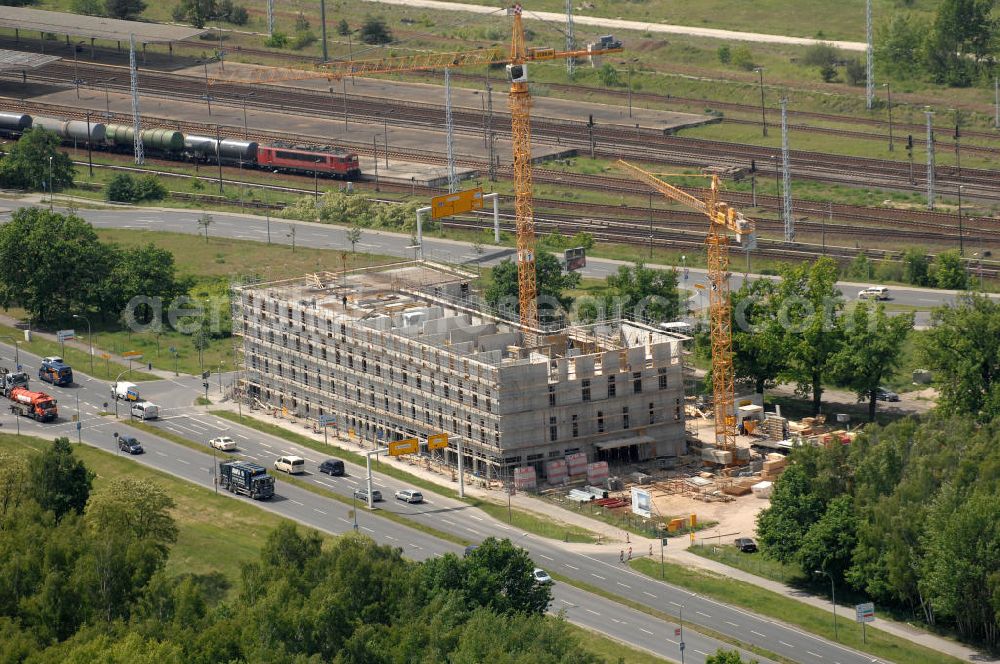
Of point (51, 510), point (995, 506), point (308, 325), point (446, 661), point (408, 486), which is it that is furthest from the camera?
point (308, 325)

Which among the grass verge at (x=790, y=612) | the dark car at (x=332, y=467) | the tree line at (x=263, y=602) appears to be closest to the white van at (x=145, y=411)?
the dark car at (x=332, y=467)

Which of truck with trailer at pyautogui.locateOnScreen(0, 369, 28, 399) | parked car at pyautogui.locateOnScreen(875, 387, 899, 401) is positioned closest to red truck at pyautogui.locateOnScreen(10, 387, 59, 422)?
truck with trailer at pyautogui.locateOnScreen(0, 369, 28, 399)

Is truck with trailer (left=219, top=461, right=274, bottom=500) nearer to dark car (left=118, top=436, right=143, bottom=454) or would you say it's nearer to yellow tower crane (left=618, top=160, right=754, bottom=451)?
dark car (left=118, top=436, right=143, bottom=454)

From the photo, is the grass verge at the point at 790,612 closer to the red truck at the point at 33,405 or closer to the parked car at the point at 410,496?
the parked car at the point at 410,496

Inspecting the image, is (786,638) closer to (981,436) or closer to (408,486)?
(981,436)

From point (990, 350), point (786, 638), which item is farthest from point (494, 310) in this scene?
point (786, 638)

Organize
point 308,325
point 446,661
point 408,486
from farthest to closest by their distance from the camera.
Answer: point 308,325
point 408,486
point 446,661
